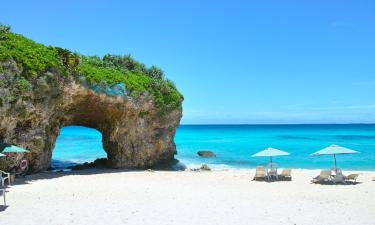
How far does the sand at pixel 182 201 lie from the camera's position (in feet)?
31.3

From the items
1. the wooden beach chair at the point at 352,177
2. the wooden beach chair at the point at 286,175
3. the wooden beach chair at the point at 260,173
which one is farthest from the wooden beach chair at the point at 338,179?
the wooden beach chair at the point at 260,173

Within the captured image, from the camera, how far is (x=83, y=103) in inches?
809

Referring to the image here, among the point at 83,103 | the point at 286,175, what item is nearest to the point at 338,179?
the point at 286,175

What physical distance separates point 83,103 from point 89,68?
81.6 inches

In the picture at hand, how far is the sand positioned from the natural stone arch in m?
1.93

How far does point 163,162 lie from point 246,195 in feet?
42.1

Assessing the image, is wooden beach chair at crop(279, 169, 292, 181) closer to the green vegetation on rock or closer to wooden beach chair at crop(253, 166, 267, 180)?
wooden beach chair at crop(253, 166, 267, 180)

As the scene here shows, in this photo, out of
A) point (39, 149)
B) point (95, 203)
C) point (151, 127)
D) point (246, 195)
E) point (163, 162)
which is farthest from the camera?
point (163, 162)

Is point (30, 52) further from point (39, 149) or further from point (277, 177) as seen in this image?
point (277, 177)

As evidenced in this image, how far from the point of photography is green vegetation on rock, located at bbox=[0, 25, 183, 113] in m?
15.9

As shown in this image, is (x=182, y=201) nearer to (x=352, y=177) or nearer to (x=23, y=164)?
(x=352, y=177)

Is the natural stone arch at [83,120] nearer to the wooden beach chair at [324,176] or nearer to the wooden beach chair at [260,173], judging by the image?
the wooden beach chair at [260,173]

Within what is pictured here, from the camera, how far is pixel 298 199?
12.4 meters

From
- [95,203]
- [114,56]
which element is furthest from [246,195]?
[114,56]
